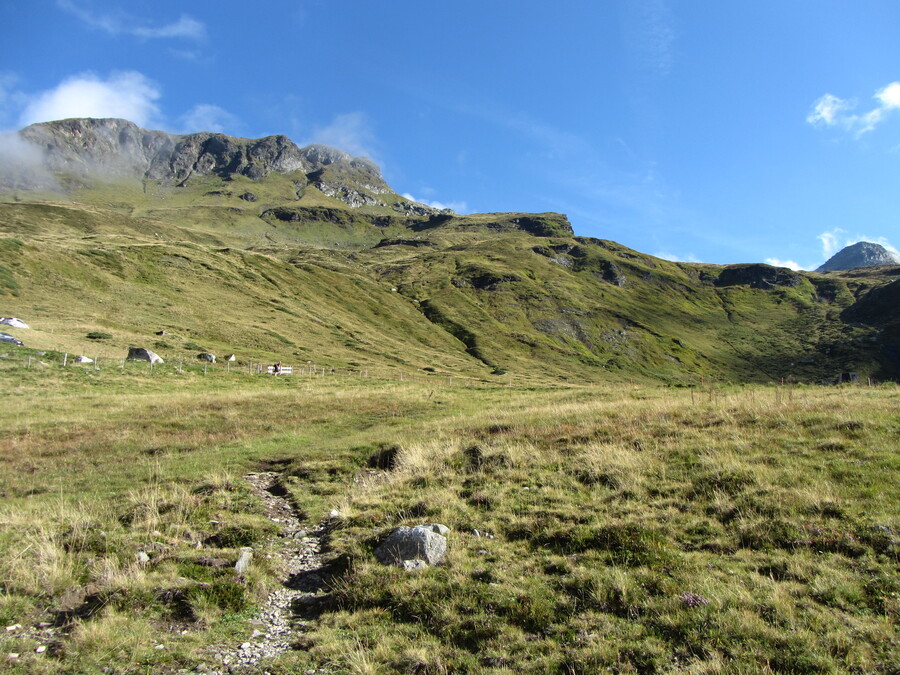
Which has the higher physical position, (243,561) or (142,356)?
(142,356)

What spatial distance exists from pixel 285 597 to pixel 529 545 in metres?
4.87

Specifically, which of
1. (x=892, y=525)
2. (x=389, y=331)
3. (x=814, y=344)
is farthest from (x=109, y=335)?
(x=814, y=344)

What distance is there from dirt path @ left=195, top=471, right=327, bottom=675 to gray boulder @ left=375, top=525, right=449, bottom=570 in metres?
1.38

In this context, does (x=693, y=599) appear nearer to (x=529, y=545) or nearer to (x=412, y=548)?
(x=529, y=545)

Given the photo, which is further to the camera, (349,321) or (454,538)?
(349,321)

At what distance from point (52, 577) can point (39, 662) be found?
95.4 inches

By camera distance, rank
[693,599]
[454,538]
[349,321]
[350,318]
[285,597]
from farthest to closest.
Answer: [350,318], [349,321], [454,538], [285,597], [693,599]

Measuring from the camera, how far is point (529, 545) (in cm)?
955

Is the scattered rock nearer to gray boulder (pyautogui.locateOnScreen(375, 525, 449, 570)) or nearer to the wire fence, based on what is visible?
gray boulder (pyautogui.locateOnScreen(375, 525, 449, 570))

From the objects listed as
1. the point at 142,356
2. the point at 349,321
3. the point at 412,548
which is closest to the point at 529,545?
the point at 412,548

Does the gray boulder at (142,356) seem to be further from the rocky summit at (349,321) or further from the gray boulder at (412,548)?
the gray boulder at (412,548)

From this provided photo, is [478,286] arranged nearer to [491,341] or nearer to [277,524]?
[491,341]

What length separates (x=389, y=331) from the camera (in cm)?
12888

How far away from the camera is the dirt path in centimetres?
684
